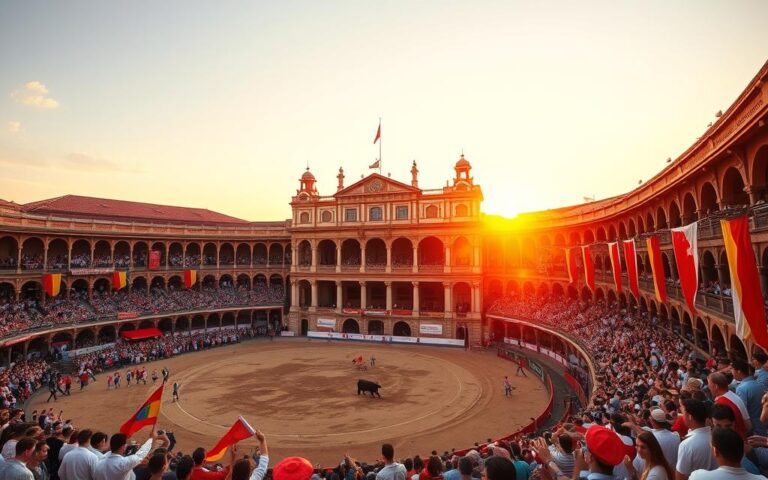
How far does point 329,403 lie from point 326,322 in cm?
2681

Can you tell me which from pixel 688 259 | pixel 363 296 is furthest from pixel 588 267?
pixel 363 296

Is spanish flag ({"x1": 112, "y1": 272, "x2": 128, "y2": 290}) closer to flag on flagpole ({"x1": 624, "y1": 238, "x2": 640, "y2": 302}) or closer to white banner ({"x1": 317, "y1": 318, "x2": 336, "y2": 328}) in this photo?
white banner ({"x1": 317, "y1": 318, "x2": 336, "y2": 328})

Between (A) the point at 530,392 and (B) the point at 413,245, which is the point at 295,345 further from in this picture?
(A) the point at 530,392

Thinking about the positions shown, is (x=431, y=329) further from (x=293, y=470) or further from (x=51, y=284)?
(x=293, y=470)

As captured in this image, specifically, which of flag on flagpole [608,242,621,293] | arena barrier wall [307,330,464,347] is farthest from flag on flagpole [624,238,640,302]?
arena barrier wall [307,330,464,347]

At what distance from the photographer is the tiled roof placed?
1998 inches

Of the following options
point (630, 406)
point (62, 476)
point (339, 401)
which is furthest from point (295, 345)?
point (62, 476)

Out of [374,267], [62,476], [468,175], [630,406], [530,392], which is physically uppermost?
[468,175]

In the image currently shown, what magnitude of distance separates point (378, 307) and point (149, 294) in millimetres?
28240

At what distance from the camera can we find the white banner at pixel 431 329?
52.3 meters

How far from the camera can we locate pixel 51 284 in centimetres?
4228

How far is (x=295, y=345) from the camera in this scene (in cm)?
5181

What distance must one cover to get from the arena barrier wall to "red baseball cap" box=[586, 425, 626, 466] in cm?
4647

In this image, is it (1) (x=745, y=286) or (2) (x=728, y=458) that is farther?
(1) (x=745, y=286)
